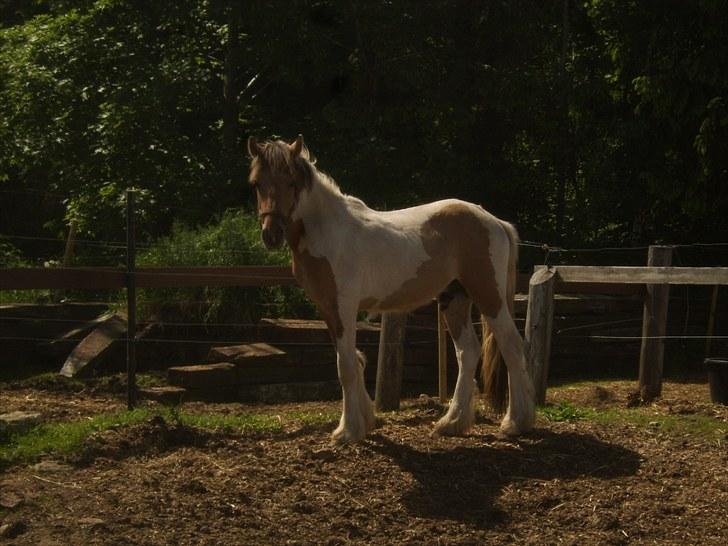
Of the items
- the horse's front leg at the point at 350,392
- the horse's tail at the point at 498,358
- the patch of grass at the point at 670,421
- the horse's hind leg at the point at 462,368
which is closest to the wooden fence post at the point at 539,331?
the patch of grass at the point at 670,421

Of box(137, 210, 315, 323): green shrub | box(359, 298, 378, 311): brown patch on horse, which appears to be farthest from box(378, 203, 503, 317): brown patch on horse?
box(137, 210, 315, 323): green shrub

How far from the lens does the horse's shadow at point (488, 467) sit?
5453mm

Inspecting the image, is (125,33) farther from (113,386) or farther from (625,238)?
(625,238)

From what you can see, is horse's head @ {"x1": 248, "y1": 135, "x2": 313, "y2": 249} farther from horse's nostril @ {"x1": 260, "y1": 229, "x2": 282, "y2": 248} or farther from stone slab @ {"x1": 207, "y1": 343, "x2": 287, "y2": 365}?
stone slab @ {"x1": 207, "y1": 343, "x2": 287, "y2": 365}

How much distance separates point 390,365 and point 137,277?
7.54ft

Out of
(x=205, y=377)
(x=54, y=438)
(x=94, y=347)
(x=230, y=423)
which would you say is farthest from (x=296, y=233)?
(x=94, y=347)

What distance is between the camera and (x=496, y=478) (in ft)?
19.6

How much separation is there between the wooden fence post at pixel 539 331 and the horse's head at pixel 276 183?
285 centimetres

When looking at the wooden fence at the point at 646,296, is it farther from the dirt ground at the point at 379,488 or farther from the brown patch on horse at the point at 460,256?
the brown patch on horse at the point at 460,256

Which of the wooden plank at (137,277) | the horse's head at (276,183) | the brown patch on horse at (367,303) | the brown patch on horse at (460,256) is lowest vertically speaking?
the wooden plank at (137,277)

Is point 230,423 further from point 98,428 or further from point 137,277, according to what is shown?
point 137,277

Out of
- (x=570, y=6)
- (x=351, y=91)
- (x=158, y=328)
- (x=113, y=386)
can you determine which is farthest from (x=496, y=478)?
(x=570, y=6)

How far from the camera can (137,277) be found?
8.23m

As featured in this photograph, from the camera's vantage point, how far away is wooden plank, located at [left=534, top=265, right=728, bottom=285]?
8.16 metres
